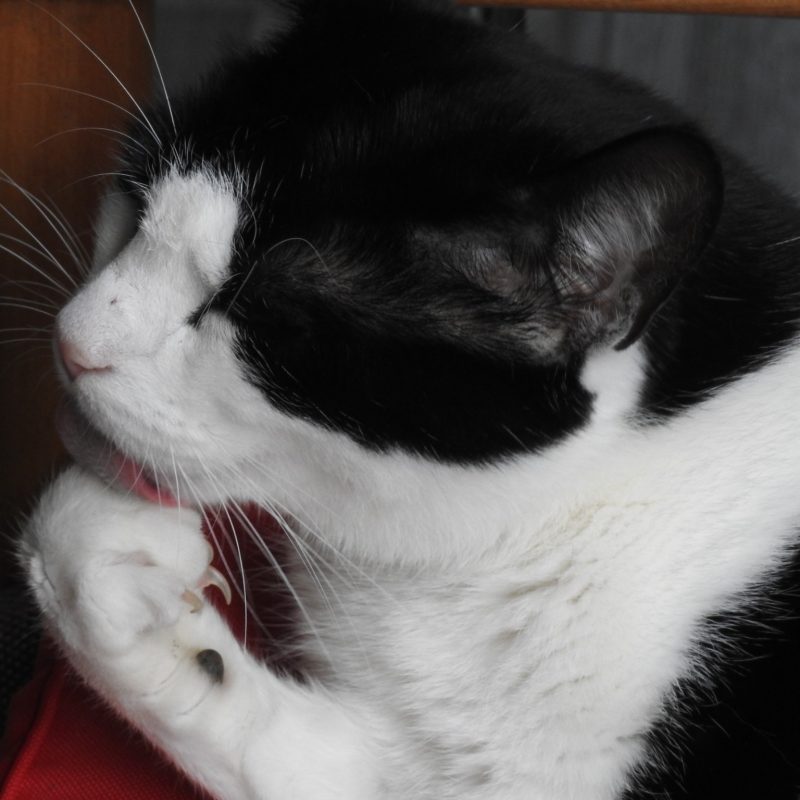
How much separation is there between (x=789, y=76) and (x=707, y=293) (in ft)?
4.69

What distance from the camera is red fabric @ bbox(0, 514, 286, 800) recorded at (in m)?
0.88

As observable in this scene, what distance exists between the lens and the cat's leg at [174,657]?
0.80 metres

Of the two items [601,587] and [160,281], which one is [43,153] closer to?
[160,281]

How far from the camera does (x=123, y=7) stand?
3.88 feet

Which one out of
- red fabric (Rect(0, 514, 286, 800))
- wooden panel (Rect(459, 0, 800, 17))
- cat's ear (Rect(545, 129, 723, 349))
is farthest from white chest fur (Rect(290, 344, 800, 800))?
wooden panel (Rect(459, 0, 800, 17))

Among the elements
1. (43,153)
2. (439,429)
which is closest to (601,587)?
(439,429)

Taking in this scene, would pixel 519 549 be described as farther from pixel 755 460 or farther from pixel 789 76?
pixel 789 76

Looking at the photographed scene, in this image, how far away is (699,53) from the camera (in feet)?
6.84

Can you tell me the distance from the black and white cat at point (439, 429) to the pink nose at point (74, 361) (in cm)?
1

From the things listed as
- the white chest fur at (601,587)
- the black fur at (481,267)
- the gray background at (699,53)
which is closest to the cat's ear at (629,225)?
the black fur at (481,267)

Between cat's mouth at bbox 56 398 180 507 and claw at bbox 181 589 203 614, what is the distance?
69 mm

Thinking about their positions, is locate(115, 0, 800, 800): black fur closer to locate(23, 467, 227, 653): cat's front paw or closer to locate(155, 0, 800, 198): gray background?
locate(23, 467, 227, 653): cat's front paw

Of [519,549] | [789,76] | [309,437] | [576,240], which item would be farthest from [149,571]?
[789,76]

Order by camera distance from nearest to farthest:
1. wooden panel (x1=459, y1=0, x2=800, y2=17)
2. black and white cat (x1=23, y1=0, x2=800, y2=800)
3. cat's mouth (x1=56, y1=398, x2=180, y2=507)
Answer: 1. black and white cat (x1=23, y1=0, x2=800, y2=800)
2. cat's mouth (x1=56, y1=398, x2=180, y2=507)
3. wooden panel (x1=459, y1=0, x2=800, y2=17)
